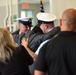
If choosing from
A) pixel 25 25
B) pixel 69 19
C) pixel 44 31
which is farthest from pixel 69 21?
pixel 25 25

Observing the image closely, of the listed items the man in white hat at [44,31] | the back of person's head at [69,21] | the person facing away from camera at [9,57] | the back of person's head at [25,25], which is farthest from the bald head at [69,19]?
the back of person's head at [25,25]

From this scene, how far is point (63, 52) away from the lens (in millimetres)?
1646

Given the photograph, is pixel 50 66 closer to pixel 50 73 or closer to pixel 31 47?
pixel 50 73

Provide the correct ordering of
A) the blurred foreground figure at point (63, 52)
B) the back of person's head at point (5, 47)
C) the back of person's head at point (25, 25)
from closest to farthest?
the blurred foreground figure at point (63, 52), the back of person's head at point (5, 47), the back of person's head at point (25, 25)

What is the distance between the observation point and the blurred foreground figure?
164 cm

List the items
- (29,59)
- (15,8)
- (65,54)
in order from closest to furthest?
1. (65,54)
2. (29,59)
3. (15,8)

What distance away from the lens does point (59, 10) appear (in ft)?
13.6

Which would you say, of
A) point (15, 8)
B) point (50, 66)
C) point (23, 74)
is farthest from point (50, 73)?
point (15, 8)

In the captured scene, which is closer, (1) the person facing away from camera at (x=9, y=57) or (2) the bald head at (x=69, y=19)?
(2) the bald head at (x=69, y=19)

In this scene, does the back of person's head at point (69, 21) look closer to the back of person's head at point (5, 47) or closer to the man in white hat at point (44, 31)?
the back of person's head at point (5, 47)

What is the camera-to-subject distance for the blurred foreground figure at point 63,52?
164 cm

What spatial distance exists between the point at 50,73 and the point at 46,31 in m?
1.18

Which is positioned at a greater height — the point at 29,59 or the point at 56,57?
the point at 56,57

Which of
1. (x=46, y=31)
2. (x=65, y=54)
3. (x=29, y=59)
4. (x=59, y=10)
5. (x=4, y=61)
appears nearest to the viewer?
(x=65, y=54)
